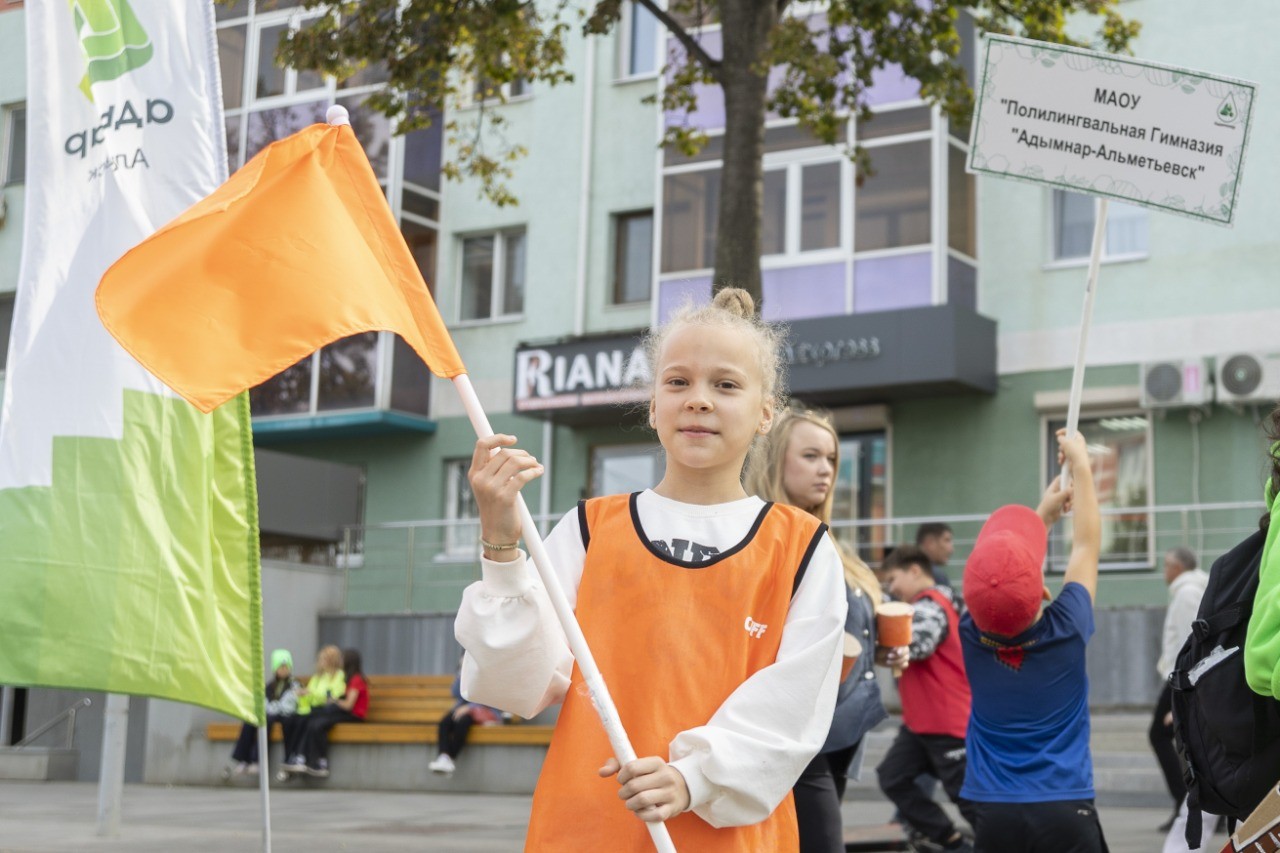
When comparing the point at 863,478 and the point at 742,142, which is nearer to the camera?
the point at 742,142

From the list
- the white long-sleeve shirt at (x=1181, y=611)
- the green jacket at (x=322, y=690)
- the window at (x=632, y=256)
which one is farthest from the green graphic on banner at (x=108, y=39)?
the window at (x=632, y=256)

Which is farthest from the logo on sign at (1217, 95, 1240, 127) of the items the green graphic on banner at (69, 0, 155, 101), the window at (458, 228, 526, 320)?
the window at (458, 228, 526, 320)

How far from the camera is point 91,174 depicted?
6953 millimetres

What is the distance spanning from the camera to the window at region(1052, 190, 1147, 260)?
2069 centimetres

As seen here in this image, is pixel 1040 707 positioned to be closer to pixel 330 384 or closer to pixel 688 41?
pixel 688 41

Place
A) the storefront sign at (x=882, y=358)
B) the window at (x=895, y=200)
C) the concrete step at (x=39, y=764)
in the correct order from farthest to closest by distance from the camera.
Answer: the window at (x=895, y=200), the storefront sign at (x=882, y=358), the concrete step at (x=39, y=764)

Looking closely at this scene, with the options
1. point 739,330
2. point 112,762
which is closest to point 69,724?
point 112,762

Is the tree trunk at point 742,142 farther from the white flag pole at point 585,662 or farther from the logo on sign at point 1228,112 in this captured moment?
the white flag pole at point 585,662

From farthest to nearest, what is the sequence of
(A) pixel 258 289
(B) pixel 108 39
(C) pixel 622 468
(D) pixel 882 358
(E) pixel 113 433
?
(C) pixel 622 468, (D) pixel 882 358, (B) pixel 108 39, (E) pixel 113 433, (A) pixel 258 289

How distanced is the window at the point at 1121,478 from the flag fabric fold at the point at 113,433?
46.9ft

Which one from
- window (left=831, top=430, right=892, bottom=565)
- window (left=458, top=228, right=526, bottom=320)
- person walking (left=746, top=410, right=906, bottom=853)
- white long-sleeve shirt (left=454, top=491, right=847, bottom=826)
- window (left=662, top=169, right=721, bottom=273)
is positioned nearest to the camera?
white long-sleeve shirt (left=454, top=491, right=847, bottom=826)

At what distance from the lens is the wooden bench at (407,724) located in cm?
1662

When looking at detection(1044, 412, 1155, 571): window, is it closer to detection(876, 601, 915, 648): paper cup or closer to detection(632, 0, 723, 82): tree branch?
detection(632, 0, 723, 82): tree branch

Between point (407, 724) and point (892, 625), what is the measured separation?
13.6 m
